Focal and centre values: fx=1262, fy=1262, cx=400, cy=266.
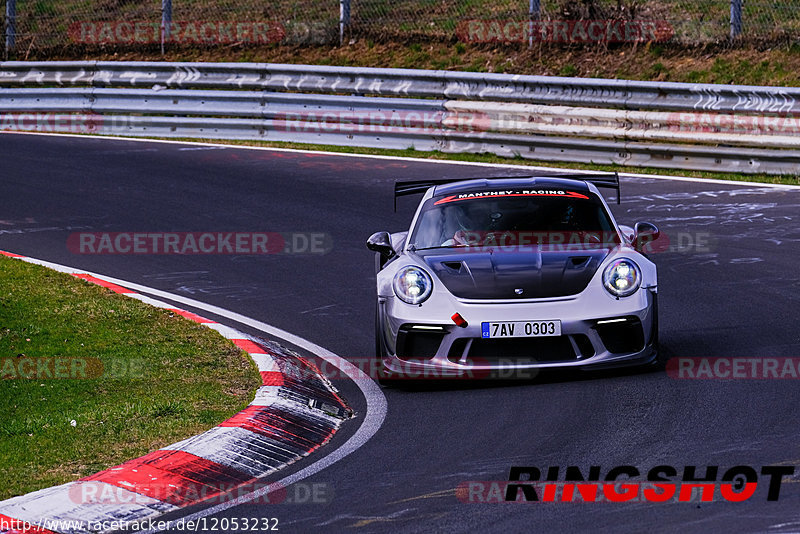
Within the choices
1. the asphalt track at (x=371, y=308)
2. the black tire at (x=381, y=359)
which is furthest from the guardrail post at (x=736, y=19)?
the black tire at (x=381, y=359)

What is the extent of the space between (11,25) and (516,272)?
59.5ft

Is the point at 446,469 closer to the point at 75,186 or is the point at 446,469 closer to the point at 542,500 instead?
the point at 542,500

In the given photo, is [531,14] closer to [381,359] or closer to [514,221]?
[514,221]

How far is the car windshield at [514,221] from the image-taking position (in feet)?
27.5

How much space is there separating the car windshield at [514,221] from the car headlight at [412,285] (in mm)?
647

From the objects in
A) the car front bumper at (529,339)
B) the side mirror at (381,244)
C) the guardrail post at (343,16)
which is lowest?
the car front bumper at (529,339)

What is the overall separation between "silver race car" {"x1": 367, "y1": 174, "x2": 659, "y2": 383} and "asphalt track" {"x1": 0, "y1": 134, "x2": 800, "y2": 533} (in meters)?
0.19

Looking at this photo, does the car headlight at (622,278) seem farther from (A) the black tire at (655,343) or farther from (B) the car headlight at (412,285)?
(B) the car headlight at (412,285)

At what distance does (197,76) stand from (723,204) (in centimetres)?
896

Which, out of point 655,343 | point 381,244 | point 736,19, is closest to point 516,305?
point 655,343

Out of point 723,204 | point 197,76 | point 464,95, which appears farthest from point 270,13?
point 723,204

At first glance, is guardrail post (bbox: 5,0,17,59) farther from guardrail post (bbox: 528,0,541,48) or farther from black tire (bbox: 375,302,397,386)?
black tire (bbox: 375,302,397,386)

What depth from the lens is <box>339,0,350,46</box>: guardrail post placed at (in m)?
21.5

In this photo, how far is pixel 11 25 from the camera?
23328 mm
